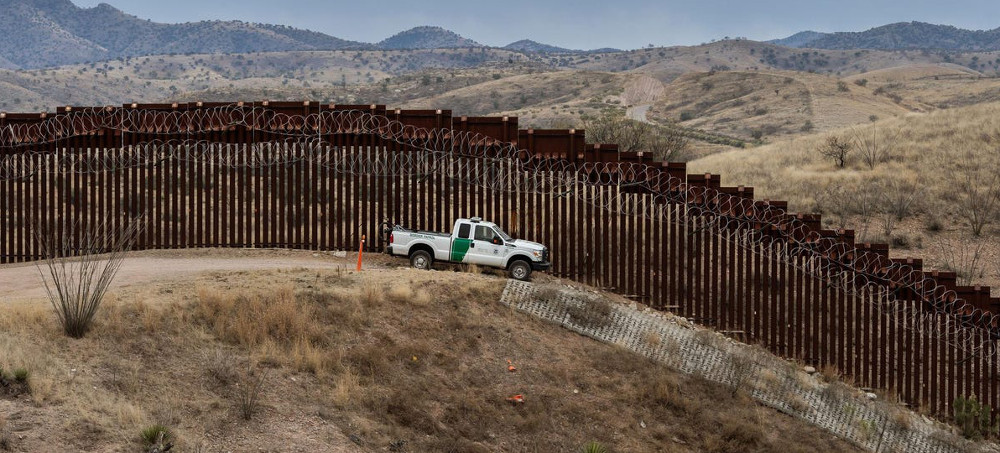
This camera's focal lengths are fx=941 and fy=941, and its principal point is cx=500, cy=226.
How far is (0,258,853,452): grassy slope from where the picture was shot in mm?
12969

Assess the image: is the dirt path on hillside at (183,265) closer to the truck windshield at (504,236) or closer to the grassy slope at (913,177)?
the truck windshield at (504,236)

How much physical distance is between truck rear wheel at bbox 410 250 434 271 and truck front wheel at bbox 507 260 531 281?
1.87 meters

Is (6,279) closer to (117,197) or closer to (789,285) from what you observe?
(117,197)

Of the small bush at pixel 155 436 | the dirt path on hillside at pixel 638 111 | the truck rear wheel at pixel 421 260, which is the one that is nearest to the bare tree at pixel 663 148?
the truck rear wheel at pixel 421 260

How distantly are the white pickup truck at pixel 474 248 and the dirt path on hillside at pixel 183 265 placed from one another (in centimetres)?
126

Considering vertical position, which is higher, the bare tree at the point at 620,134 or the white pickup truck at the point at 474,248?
the bare tree at the point at 620,134

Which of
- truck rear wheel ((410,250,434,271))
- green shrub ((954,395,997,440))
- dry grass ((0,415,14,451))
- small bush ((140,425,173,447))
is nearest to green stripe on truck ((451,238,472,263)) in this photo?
truck rear wheel ((410,250,434,271))

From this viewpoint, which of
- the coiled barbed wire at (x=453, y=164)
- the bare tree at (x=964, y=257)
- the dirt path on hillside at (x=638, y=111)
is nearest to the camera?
the coiled barbed wire at (x=453, y=164)

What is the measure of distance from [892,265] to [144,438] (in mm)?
16412

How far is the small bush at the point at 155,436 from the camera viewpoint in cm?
1206

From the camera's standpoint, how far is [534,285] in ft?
65.4

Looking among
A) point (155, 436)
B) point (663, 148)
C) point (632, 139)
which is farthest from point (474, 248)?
point (663, 148)

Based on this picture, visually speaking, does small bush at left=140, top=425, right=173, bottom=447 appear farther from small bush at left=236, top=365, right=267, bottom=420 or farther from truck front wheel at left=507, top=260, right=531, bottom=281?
truck front wheel at left=507, top=260, right=531, bottom=281

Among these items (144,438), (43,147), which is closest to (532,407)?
(144,438)
